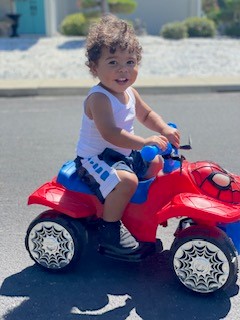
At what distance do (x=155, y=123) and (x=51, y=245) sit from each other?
100cm

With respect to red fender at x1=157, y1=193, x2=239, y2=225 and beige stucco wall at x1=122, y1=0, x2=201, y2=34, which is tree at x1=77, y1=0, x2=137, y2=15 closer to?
beige stucco wall at x1=122, y1=0, x2=201, y2=34

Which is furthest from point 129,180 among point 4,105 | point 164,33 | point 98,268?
point 164,33

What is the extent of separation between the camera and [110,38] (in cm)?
290

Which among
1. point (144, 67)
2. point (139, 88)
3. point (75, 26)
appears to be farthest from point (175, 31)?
point (139, 88)

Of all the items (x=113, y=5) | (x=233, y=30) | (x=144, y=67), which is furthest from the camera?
(x=233, y=30)

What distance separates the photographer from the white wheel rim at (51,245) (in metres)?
3.15

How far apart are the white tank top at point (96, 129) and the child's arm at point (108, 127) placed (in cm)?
5

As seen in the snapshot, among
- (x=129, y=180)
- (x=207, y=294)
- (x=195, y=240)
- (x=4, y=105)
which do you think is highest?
(x=129, y=180)

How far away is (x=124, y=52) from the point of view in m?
2.94

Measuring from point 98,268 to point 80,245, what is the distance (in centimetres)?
26

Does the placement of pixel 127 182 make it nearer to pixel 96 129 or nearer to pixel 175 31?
pixel 96 129

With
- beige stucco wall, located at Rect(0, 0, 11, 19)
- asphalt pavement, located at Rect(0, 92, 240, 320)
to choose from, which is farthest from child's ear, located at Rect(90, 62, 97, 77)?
beige stucco wall, located at Rect(0, 0, 11, 19)

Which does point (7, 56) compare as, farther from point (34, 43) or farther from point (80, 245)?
point (80, 245)

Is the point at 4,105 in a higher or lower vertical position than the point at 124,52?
lower
